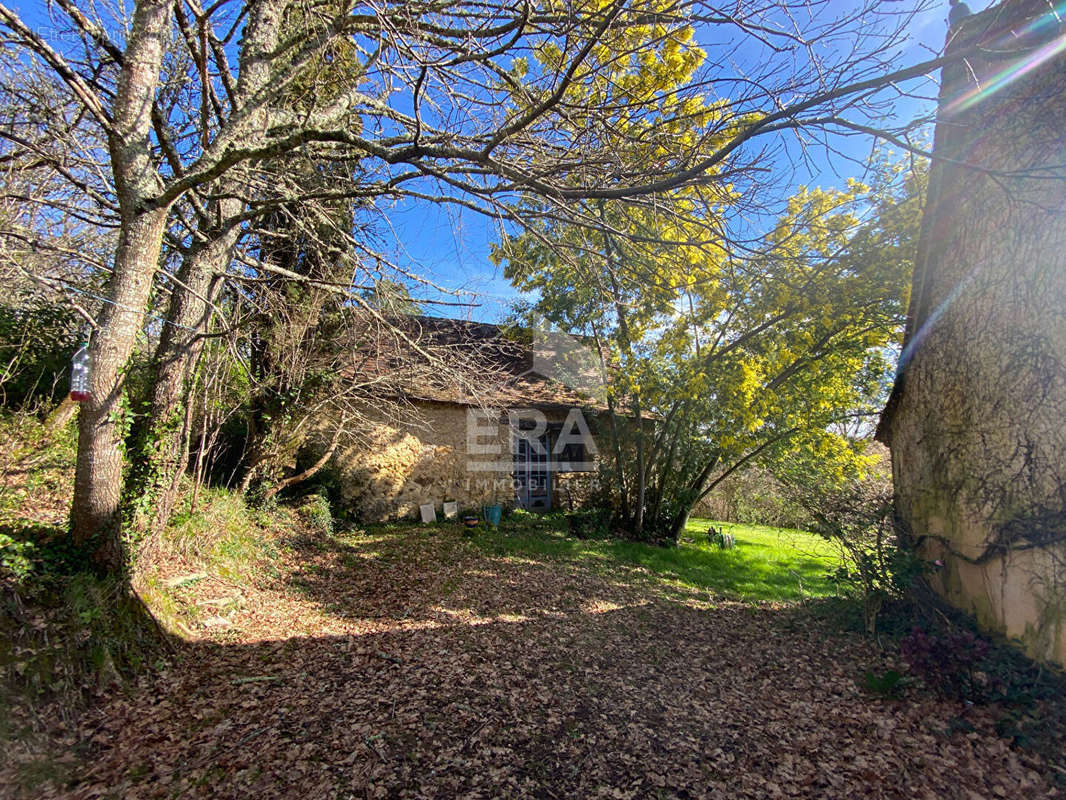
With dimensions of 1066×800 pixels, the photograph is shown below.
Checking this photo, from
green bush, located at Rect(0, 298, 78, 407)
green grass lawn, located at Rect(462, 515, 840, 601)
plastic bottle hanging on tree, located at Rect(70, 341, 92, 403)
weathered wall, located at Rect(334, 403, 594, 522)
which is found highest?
green bush, located at Rect(0, 298, 78, 407)

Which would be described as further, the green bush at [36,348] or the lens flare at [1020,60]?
the green bush at [36,348]

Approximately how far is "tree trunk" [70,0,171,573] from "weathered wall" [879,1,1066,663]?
6.24 m

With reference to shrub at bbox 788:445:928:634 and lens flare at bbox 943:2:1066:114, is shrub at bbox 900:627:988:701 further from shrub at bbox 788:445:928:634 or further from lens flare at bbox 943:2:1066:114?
lens flare at bbox 943:2:1066:114

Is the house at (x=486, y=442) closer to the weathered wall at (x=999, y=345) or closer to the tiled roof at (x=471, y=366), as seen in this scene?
the tiled roof at (x=471, y=366)

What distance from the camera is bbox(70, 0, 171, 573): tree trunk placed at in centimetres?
355

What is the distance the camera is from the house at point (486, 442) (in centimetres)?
905

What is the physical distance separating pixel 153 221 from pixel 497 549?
634 cm

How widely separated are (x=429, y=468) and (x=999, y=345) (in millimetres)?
8815

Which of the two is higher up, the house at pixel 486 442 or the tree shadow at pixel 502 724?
A: the house at pixel 486 442

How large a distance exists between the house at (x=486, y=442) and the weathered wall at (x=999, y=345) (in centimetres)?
583

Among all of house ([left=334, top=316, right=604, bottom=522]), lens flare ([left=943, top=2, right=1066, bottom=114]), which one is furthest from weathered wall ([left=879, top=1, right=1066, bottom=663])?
house ([left=334, top=316, right=604, bottom=522])

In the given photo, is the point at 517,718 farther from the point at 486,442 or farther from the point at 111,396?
the point at 486,442

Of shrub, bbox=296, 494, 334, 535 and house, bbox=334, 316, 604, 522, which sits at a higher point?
house, bbox=334, 316, 604, 522

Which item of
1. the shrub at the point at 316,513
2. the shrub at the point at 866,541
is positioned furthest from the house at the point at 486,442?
the shrub at the point at 866,541
